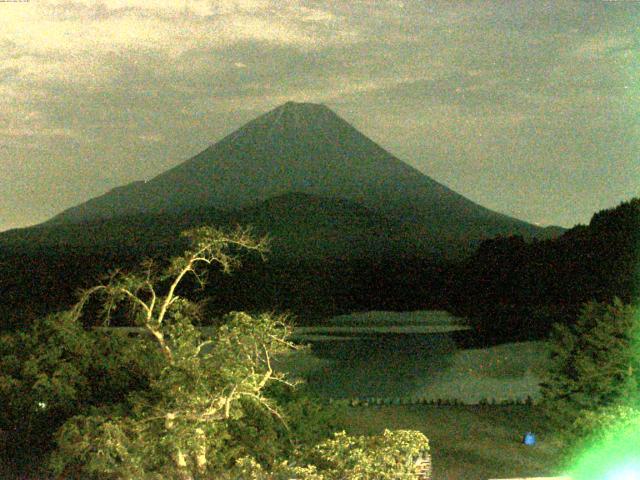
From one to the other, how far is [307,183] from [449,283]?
54112 millimetres

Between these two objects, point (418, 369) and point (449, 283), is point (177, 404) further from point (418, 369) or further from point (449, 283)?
point (449, 283)

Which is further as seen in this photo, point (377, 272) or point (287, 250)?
point (287, 250)

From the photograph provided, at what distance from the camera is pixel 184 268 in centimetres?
888

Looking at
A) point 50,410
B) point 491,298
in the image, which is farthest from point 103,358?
point 491,298

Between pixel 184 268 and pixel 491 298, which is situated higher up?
pixel 184 268

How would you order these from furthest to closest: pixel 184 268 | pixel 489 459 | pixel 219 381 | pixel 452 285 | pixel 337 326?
pixel 452 285 < pixel 337 326 < pixel 489 459 < pixel 184 268 < pixel 219 381

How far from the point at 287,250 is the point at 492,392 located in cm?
5737

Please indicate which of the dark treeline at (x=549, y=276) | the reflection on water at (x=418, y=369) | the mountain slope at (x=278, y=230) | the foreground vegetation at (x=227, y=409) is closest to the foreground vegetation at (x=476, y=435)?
the foreground vegetation at (x=227, y=409)

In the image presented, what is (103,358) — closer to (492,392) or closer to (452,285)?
(492,392)

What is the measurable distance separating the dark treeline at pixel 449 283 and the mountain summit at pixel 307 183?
33854 mm

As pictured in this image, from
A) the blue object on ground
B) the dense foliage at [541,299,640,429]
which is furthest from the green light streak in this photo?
the blue object on ground

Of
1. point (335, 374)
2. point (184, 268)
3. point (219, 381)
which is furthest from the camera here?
point (335, 374)

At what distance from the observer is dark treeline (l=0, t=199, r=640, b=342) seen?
3322 centimetres

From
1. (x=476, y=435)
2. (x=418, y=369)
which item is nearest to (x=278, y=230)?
(x=418, y=369)
